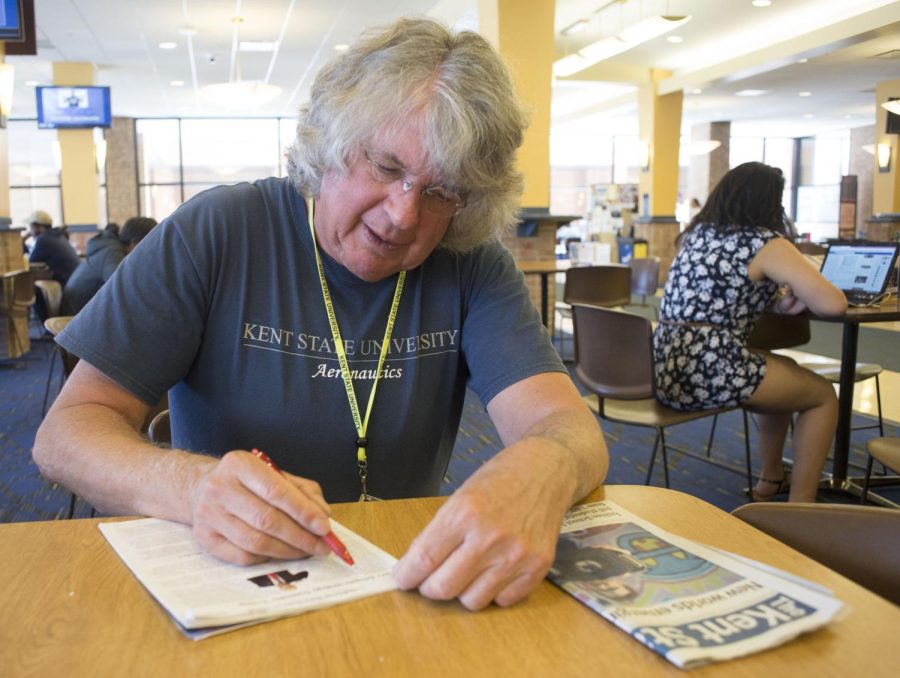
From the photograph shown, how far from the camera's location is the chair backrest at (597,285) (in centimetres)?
561

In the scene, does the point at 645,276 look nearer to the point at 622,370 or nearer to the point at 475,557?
the point at 622,370

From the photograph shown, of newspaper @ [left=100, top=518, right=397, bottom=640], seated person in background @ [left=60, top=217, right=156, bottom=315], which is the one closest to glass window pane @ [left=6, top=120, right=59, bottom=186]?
seated person in background @ [left=60, top=217, right=156, bottom=315]

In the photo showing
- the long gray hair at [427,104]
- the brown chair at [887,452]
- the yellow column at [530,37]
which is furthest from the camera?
the yellow column at [530,37]

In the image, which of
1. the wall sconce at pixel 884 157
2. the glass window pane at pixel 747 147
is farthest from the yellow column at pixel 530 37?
the glass window pane at pixel 747 147

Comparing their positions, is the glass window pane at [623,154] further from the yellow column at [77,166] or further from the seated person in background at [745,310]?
the seated person in background at [745,310]

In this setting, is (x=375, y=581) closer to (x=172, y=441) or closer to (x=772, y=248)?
(x=172, y=441)

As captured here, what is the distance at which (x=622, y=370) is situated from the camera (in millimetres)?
2889

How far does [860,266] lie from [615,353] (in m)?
1.22

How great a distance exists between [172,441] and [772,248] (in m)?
2.18

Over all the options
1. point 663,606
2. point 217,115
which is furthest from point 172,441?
point 217,115

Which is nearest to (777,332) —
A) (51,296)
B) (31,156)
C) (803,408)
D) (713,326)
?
(803,408)

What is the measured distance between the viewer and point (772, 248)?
279 centimetres

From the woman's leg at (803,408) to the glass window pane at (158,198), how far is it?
50.6 feet

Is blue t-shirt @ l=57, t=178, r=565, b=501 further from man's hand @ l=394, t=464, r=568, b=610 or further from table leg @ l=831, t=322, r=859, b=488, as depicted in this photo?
table leg @ l=831, t=322, r=859, b=488
